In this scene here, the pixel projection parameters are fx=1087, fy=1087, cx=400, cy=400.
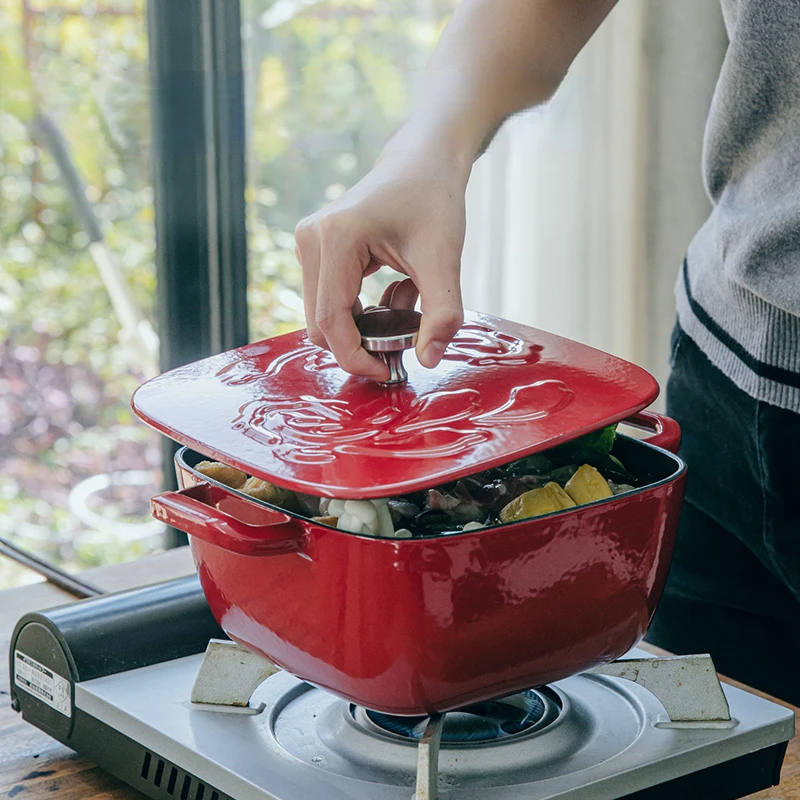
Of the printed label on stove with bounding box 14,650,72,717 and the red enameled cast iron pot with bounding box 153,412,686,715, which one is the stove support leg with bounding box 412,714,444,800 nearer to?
the red enameled cast iron pot with bounding box 153,412,686,715

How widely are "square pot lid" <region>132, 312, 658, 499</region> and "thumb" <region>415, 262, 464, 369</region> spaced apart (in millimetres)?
18

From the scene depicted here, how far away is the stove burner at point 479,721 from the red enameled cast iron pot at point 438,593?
0.07 metres

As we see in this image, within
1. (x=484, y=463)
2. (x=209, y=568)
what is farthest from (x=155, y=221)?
(x=484, y=463)

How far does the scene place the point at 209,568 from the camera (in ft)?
2.17

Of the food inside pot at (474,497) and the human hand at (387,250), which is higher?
the human hand at (387,250)

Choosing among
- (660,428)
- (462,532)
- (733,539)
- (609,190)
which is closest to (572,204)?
(609,190)

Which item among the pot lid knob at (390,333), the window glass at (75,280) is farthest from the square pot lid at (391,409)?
the window glass at (75,280)

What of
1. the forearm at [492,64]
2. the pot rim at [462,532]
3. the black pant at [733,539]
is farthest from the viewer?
the black pant at [733,539]

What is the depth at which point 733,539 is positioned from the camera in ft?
3.34

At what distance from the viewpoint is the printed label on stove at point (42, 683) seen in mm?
756

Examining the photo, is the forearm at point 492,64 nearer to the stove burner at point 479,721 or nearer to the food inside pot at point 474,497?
the food inside pot at point 474,497

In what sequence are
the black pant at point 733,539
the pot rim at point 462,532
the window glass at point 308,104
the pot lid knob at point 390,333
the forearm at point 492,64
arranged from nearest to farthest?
the pot rim at point 462,532, the pot lid knob at point 390,333, the forearm at point 492,64, the black pant at point 733,539, the window glass at point 308,104

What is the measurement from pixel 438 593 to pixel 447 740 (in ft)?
0.55

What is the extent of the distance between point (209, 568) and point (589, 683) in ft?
0.90
